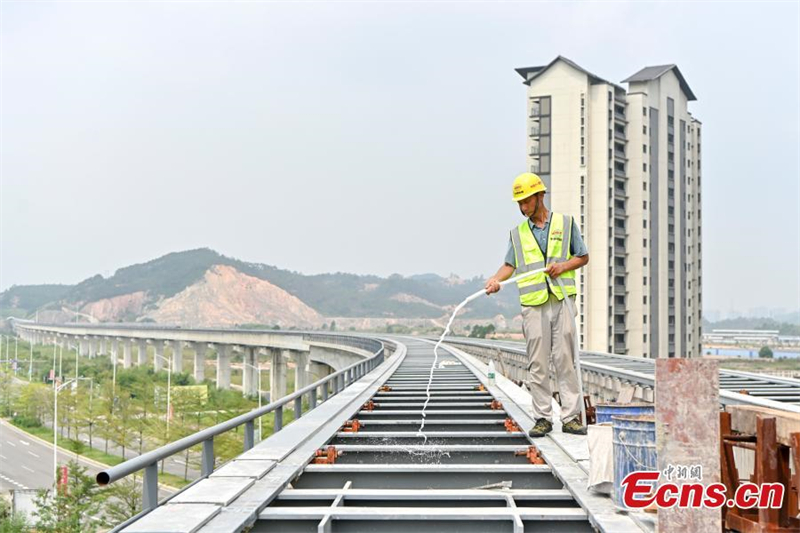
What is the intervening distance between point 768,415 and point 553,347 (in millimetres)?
3786

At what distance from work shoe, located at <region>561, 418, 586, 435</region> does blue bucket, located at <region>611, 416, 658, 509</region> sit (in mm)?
3171

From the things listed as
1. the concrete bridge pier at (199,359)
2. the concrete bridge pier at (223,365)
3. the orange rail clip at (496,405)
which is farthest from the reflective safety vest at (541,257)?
the concrete bridge pier at (199,359)

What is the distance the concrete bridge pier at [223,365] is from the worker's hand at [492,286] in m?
106

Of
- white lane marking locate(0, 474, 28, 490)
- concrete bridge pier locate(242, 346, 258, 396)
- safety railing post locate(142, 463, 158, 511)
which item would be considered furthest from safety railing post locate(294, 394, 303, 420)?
concrete bridge pier locate(242, 346, 258, 396)

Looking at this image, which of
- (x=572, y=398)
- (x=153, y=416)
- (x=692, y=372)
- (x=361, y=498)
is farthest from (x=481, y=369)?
(x=153, y=416)

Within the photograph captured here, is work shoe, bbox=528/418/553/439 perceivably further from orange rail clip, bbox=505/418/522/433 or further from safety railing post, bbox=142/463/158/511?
safety railing post, bbox=142/463/158/511

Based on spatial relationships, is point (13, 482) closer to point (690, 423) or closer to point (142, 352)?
point (142, 352)

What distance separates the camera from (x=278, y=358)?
10000 centimetres

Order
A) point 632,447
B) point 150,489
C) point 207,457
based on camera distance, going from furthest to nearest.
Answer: point 207,457, point 150,489, point 632,447

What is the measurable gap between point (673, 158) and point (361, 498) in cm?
10775

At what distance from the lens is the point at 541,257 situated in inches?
369

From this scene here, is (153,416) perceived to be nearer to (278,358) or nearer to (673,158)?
(278,358)

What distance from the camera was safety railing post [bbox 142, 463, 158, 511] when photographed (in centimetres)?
637

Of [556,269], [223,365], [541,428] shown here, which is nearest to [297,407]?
[541,428]
